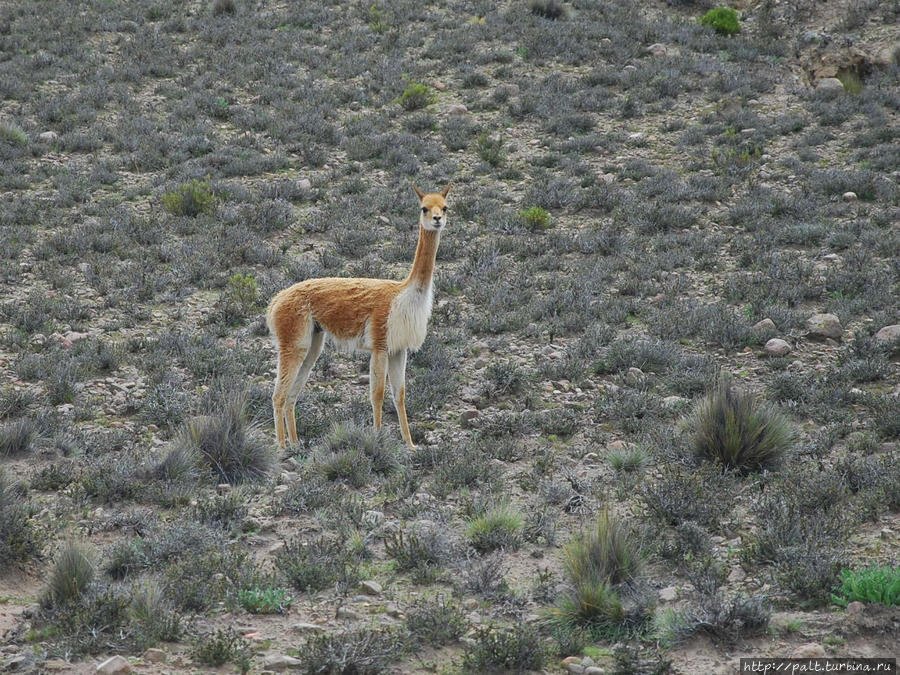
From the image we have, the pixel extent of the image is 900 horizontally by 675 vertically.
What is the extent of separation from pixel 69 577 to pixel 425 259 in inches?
159

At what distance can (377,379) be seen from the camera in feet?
26.5

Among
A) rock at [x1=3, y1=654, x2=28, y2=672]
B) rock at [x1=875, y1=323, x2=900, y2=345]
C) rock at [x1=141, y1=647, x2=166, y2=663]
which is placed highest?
rock at [x1=875, y1=323, x2=900, y2=345]

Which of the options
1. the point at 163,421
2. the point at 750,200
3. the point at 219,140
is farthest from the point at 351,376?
the point at 219,140

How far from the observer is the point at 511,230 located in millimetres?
13984

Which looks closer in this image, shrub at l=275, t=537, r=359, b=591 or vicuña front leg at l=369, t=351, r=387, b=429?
shrub at l=275, t=537, r=359, b=591

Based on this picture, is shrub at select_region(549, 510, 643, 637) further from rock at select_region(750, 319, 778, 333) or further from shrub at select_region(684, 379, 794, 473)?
rock at select_region(750, 319, 778, 333)

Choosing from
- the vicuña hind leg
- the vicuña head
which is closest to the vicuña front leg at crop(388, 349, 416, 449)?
the vicuña head

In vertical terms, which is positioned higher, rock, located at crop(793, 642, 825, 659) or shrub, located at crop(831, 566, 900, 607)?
shrub, located at crop(831, 566, 900, 607)

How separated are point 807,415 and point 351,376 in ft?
15.9

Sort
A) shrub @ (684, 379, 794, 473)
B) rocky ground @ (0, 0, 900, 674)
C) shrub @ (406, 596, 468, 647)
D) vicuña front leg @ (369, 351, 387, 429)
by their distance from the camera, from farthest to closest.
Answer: vicuña front leg @ (369, 351, 387, 429)
shrub @ (684, 379, 794, 473)
rocky ground @ (0, 0, 900, 674)
shrub @ (406, 596, 468, 647)

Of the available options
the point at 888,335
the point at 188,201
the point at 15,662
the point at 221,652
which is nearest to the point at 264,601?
the point at 221,652

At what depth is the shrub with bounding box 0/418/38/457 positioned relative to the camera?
752 cm

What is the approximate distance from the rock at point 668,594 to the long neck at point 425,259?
3.66 metres

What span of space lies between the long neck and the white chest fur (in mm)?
57
